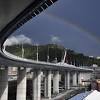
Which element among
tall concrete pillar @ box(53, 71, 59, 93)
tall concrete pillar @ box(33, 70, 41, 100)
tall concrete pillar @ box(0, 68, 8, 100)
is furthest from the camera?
tall concrete pillar @ box(53, 71, 59, 93)

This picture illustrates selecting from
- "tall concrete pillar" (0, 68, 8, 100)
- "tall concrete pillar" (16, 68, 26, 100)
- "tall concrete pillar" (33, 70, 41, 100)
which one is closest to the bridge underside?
"tall concrete pillar" (0, 68, 8, 100)

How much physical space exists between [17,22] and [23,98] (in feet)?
219

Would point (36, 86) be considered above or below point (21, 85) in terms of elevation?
below

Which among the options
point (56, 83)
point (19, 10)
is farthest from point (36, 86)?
point (19, 10)

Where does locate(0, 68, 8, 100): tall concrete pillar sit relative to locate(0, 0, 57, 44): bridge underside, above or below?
below

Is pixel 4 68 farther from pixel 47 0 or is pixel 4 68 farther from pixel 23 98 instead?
pixel 47 0

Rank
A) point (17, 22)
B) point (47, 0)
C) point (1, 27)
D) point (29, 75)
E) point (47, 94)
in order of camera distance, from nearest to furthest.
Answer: point (47, 0) < point (17, 22) < point (1, 27) < point (47, 94) < point (29, 75)

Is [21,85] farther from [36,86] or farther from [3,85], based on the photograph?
[36,86]

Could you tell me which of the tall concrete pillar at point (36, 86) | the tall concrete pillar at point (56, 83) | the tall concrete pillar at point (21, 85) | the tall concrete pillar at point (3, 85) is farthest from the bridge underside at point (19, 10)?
the tall concrete pillar at point (56, 83)

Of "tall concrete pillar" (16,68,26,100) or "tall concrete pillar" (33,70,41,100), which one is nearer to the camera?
"tall concrete pillar" (16,68,26,100)

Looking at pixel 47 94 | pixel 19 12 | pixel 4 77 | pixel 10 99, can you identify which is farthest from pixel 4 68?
pixel 19 12

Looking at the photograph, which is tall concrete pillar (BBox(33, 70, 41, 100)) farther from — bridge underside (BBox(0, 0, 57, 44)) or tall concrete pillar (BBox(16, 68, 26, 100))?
bridge underside (BBox(0, 0, 57, 44))

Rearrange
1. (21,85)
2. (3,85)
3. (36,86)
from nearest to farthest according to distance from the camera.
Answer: (3,85), (21,85), (36,86)

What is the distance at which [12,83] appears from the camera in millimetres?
136875
